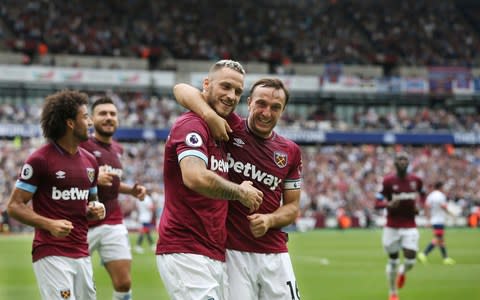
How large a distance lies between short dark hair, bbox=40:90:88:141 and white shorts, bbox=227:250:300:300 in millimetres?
2013

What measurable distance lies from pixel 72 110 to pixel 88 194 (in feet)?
2.90

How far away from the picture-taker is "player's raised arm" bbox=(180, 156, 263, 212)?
5.84 meters

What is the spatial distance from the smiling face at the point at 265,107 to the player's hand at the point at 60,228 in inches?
72.7

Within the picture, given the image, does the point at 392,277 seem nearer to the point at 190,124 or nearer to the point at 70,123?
the point at 70,123

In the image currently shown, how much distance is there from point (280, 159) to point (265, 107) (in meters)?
0.48

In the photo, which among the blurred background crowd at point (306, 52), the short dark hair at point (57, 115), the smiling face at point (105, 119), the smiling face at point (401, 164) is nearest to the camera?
the short dark hair at point (57, 115)

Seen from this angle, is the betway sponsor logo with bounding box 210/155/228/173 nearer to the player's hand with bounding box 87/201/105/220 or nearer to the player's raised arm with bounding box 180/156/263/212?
the player's raised arm with bounding box 180/156/263/212

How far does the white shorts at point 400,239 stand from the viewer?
15.4 metres

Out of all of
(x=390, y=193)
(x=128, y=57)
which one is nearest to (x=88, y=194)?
(x=390, y=193)

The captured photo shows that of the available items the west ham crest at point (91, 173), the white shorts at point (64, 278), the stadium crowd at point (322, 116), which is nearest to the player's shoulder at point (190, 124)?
the west ham crest at point (91, 173)

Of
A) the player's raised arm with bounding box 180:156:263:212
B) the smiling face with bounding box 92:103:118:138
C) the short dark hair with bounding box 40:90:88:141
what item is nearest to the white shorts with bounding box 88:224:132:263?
the smiling face with bounding box 92:103:118:138

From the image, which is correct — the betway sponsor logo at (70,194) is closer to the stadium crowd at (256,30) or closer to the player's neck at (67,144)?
the player's neck at (67,144)

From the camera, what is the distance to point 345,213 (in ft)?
147

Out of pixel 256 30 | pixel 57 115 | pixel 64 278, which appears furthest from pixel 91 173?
pixel 256 30
